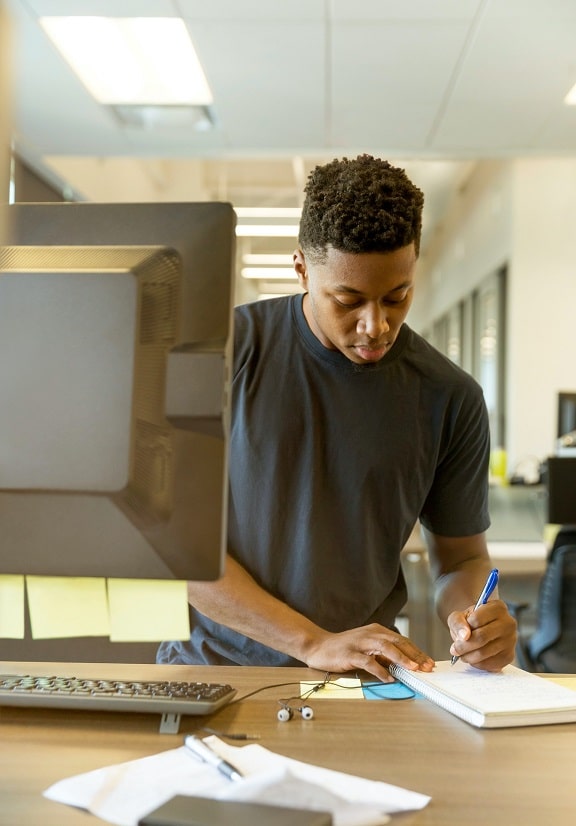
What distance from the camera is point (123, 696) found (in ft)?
3.22

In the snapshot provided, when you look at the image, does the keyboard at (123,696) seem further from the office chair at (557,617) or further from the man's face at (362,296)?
the office chair at (557,617)

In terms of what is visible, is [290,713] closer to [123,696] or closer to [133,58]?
[123,696]

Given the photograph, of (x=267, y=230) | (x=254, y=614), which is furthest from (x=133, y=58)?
(x=267, y=230)

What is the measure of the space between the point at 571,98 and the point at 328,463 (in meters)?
3.16

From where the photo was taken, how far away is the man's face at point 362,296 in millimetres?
1228

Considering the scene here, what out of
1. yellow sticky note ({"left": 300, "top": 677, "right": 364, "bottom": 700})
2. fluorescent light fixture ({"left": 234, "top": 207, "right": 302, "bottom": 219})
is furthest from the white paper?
fluorescent light fixture ({"left": 234, "top": 207, "right": 302, "bottom": 219})

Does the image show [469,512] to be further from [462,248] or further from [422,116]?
[462,248]

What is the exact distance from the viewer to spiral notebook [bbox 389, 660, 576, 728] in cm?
101

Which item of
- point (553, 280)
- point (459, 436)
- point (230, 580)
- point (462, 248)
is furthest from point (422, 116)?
point (462, 248)

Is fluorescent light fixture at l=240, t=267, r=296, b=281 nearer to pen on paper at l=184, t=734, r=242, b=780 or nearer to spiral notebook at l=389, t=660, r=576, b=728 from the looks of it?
spiral notebook at l=389, t=660, r=576, b=728

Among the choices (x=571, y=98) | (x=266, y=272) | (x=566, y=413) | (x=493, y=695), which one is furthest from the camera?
(x=266, y=272)

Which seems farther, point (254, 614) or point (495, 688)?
point (254, 614)

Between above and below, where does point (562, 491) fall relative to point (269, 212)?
below

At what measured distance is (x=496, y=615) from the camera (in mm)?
1184
